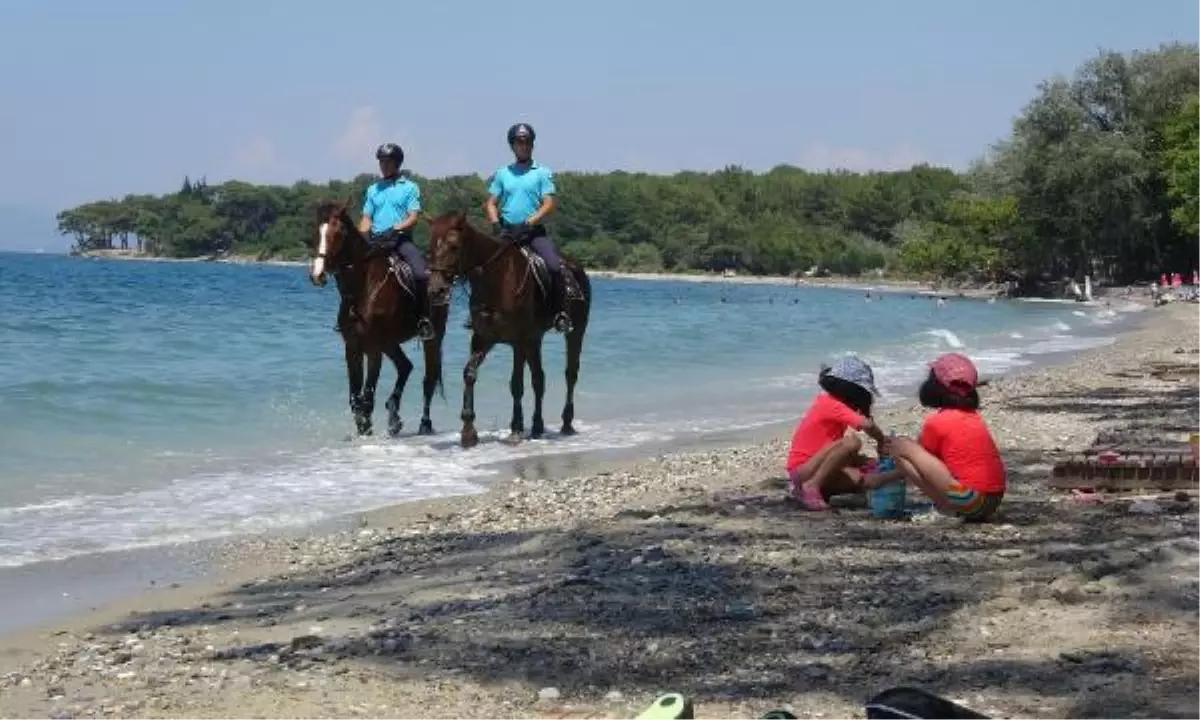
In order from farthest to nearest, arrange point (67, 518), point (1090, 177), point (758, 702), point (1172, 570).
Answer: point (1090, 177) < point (67, 518) < point (1172, 570) < point (758, 702)

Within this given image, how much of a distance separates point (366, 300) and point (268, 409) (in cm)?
381

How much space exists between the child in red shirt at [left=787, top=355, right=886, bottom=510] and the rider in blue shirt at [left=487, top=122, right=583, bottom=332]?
5.40 m

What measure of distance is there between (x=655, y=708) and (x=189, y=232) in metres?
177

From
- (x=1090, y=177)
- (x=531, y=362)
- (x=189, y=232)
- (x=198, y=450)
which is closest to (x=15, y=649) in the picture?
(x=198, y=450)

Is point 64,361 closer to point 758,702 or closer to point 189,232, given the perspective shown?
point 758,702

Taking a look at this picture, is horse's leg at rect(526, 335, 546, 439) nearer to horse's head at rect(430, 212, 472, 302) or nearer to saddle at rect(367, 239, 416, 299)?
saddle at rect(367, 239, 416, 299)

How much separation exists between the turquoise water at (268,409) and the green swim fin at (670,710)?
225 inches

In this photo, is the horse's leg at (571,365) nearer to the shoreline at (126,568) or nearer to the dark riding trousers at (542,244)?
the dark riding trousers at (542,244)

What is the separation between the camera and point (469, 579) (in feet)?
23.6

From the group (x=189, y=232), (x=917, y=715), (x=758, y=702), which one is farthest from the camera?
(x=189, y=232)

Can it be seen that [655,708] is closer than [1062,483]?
Yes

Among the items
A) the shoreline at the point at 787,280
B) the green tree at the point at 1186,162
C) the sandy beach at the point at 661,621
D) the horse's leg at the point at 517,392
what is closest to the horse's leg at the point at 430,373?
the horse's leg at the point at 517,392

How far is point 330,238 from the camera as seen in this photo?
528 inches

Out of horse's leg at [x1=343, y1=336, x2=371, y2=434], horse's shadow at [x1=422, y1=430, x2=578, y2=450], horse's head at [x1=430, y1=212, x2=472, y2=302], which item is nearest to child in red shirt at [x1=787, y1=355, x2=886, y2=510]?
horse's head at [x1=430, y1=212, x2=472, y2=302]
